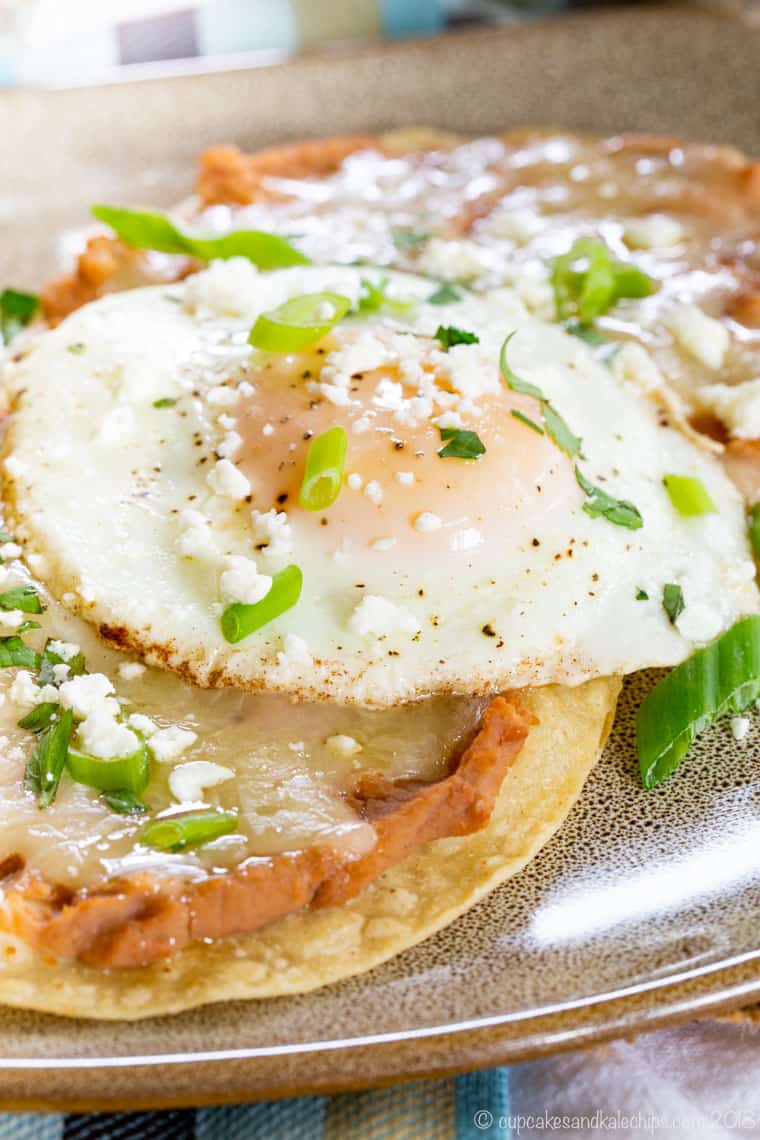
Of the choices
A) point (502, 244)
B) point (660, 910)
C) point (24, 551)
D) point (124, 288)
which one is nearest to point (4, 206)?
point (124, 288)

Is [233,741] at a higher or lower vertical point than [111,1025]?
higher

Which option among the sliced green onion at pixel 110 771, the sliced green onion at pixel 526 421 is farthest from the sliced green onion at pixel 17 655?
the sliced green onion at pixel 526 421

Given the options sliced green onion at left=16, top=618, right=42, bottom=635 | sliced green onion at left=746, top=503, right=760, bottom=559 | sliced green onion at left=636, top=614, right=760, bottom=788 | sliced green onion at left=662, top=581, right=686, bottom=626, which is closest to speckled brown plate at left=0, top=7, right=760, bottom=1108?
sliced green onion at left=636, top=614, right=760, bottom=788

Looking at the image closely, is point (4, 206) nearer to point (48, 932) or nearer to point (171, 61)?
point (171, 61)

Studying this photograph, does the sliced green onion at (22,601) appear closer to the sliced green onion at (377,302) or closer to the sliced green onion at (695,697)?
the sliced green onion at (377,302)

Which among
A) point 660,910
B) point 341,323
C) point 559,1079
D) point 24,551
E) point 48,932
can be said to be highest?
point 341,323

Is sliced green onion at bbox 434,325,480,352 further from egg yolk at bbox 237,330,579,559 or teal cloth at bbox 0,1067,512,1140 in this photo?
teal cloth at bbox 0,1067,512,1140
